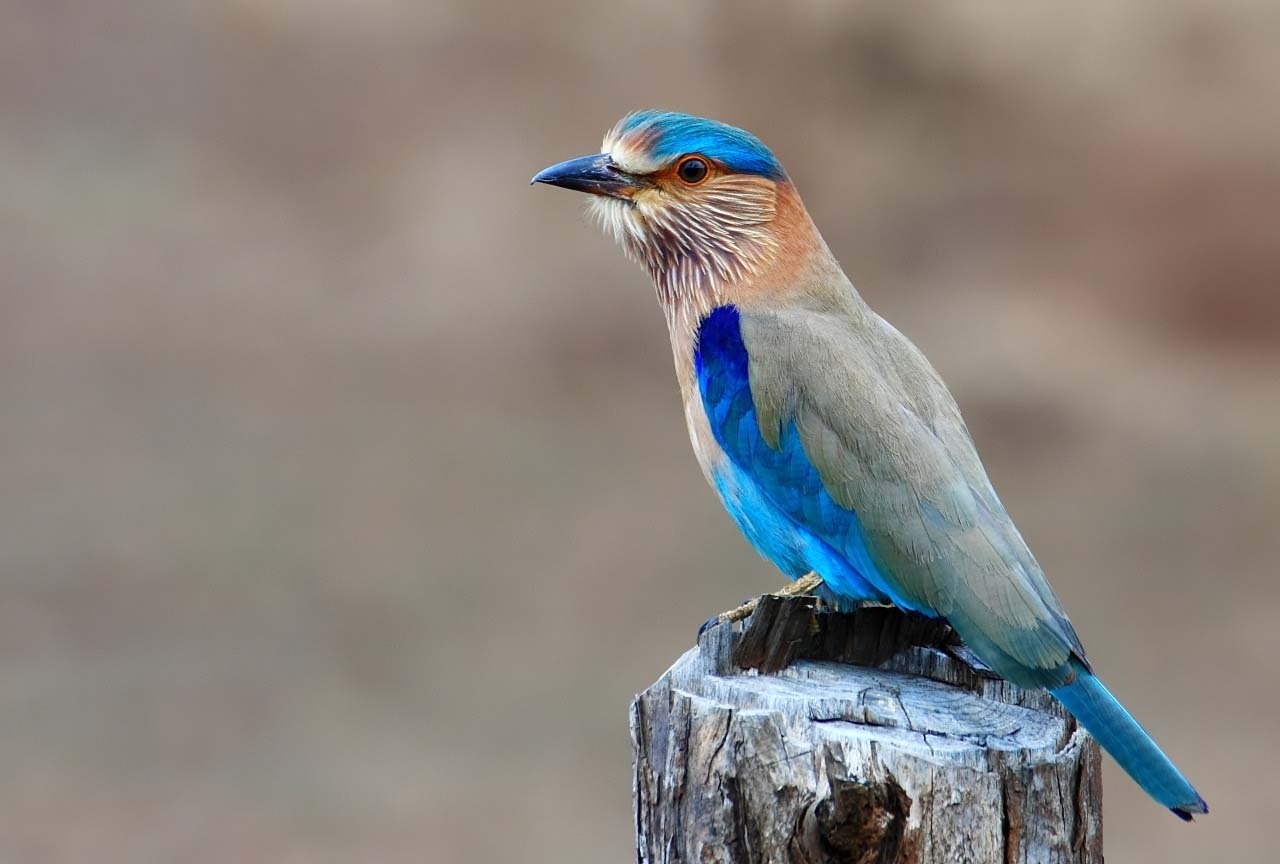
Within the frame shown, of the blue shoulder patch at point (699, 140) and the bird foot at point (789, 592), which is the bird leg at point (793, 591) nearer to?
the bird foot at point (789, 592)

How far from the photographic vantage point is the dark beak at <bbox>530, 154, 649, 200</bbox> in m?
3.93

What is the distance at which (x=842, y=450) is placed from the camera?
345 cm

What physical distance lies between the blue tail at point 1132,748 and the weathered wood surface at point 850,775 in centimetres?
5

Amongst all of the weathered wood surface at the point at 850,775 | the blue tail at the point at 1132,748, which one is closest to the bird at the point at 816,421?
the blue tail at the point at 1132,748

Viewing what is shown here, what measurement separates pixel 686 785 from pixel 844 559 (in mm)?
767

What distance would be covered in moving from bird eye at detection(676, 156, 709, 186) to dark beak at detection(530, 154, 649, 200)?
102 mm

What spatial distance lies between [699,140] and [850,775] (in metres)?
1.78

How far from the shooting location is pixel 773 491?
11.7 feet

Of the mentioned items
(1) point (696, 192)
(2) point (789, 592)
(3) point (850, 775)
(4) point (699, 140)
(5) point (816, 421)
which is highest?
(4) point (699, 140)

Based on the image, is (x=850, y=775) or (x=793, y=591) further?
(x=793, y=591)

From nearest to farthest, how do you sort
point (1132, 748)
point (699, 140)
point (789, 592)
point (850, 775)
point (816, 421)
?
point (850, 775)
point (1132, 748)
point (816, 421)
point (789, 592)
point (699, 140)

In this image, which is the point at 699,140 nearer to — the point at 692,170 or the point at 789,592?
the point at 692,170

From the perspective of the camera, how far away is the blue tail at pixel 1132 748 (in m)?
2.93

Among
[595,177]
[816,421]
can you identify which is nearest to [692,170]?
[595,177]
